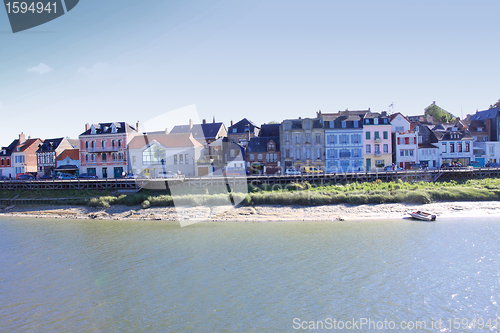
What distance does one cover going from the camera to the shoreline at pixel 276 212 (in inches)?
1228

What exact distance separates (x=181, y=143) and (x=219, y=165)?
284 inches

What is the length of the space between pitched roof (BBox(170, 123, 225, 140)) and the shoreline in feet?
90.2

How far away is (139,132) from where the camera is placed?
195 ft

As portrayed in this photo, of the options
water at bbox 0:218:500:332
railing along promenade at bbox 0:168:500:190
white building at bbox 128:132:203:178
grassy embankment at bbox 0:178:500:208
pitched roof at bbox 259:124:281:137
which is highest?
pitched roof at bbox 259:124:281:137

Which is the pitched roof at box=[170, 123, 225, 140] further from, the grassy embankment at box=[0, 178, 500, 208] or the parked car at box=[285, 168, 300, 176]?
the grassy embankment at box=[0, 178, 500, 208]

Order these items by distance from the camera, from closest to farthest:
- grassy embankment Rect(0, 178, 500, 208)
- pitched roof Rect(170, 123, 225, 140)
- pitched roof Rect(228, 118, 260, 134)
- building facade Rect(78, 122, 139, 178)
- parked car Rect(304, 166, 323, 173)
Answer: grassy embankment Rect(0, 178, 500, 208)
parked car Rect(304, 166, 323, 173)
building facade Rect(78, 122, 139, 178)
pitched roof Rect(228, 118, 260, 134)
pitched roof Rect(170, 123, 225, 140)

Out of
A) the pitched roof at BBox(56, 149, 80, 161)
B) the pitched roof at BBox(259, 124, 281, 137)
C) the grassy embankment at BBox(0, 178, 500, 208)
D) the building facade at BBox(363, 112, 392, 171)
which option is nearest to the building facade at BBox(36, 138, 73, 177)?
the pitched roof at BBox(56, 149, 80, 161)

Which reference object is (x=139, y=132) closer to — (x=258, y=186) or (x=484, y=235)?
(x=258, y=186)

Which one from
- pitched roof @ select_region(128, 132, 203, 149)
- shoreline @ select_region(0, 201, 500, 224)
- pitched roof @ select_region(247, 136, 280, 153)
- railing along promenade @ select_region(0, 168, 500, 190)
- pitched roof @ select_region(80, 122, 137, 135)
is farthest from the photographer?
pitched roof @ select_region(80, 122, 137, 135)

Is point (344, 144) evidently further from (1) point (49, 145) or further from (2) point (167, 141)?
(1) point (49, 145)

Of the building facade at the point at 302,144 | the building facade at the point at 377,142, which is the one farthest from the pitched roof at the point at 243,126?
the building facade at the point at 377,142

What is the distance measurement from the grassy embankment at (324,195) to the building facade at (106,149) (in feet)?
43.6

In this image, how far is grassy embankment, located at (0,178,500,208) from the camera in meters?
35.3

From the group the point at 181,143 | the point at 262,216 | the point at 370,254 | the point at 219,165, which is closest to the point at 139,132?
the point at 181,143
